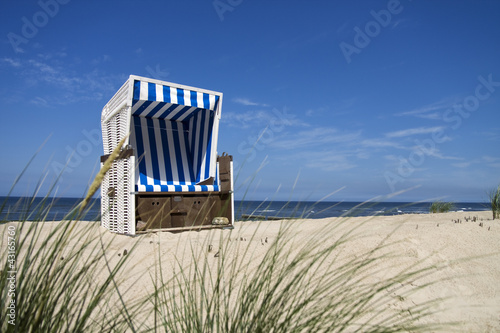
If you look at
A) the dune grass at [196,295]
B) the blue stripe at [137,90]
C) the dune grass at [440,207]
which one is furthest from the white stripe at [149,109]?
the dune grass at [440,207]

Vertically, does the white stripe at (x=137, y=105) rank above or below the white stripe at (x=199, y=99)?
below

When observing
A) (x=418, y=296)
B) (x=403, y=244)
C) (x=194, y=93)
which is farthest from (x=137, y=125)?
(x=418, y=296)

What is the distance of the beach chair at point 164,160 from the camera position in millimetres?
5133

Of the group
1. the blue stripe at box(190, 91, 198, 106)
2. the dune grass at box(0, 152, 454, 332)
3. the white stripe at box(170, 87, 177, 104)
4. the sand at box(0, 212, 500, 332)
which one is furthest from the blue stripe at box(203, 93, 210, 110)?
the dune grass at box(0, 152, 454, 332)

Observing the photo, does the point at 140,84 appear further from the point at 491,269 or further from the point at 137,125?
the point at 491,269

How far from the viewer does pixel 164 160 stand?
661cm

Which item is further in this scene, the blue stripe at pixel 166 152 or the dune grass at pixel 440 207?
the dune grass at pixel 440 207

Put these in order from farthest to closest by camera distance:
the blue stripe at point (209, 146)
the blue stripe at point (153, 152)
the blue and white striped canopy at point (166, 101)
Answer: the blue stripe at point (153, 152), the blue stripe at point (209, 146), the blue and white striped canopy at point (166, 101)

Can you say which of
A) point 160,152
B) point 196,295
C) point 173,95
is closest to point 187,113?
point 160,152

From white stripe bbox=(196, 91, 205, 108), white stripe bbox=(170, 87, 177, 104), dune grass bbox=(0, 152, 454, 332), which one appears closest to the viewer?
dune grass bbox=(0, 152, 454, 332)

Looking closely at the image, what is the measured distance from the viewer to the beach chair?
5.13 m

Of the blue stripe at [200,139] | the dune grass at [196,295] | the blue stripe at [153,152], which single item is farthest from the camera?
the blue stripe at [200,139]

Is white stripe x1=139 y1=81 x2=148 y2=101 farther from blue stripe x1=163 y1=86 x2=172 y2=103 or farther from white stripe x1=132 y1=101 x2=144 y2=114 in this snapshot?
white stripe x1=132 y1=101 x2=144 y2=114

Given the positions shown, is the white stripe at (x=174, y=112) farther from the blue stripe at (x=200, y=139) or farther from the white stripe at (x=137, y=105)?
the white stripe at (x=137, y=105)
